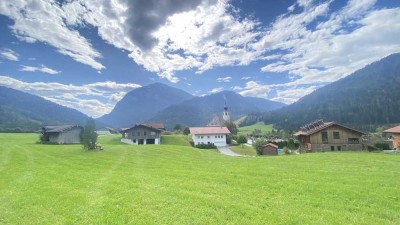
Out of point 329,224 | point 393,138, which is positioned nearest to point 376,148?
point 393,138

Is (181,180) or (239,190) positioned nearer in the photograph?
(239,190)

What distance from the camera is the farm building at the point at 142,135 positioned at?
10400cm

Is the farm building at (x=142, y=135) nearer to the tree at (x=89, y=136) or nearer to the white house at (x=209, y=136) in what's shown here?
the white house at (x=209, y=136)

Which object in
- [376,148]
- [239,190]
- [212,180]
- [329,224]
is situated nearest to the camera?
[329,224]

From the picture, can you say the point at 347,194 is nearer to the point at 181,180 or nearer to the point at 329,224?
the point at 329,224

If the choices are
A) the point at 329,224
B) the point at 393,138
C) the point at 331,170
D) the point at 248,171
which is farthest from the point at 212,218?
the point at 393,138

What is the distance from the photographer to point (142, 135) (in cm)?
10475

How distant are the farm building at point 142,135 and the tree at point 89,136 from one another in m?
47.9

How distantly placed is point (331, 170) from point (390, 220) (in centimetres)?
1445

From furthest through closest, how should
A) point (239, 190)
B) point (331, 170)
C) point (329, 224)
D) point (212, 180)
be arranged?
point (331, 170), point (212, 180), point (239, 190), point (329, 224)

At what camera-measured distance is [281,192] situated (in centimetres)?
1842

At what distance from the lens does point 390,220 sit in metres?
13.1

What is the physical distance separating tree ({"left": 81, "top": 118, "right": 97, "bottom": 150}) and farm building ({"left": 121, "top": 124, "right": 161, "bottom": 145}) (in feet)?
157

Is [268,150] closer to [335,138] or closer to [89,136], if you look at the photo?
[335,138]
